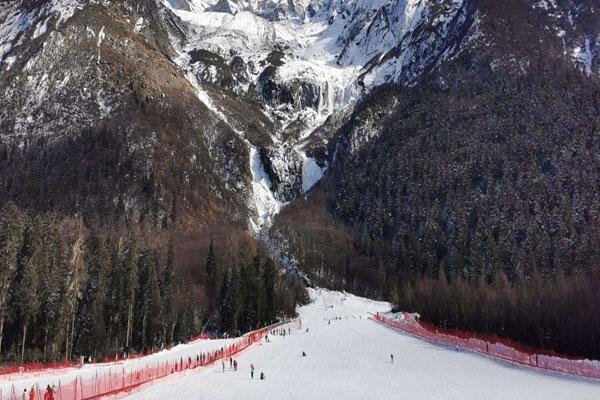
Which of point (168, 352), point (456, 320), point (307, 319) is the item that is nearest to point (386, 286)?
point (307, 319)

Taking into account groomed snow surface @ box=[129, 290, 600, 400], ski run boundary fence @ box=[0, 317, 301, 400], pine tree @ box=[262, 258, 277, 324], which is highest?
pine tree @ box=[262, 258, 277, 324]

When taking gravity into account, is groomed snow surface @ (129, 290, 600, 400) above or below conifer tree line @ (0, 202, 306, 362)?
below

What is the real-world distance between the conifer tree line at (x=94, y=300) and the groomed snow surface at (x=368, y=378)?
892 inches

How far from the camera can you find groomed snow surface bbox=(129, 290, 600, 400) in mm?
40719

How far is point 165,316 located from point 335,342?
3057cm

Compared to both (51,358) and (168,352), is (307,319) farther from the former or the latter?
(51,358)

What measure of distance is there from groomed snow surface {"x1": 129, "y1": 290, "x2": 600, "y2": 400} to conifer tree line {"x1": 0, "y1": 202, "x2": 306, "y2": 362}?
2267cm

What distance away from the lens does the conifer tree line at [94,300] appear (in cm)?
6944

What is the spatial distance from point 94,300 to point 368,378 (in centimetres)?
4651

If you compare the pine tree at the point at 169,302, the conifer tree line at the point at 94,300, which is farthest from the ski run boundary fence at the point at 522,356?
the pine tree at the point at 169,302

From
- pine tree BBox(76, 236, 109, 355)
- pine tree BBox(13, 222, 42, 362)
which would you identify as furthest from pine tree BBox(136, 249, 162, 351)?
pine tree BBox(13, 222, 42, 362)

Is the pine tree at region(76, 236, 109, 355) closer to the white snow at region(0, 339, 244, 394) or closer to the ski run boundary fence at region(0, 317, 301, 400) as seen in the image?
the white snow at region(0, 339, 244, 394)

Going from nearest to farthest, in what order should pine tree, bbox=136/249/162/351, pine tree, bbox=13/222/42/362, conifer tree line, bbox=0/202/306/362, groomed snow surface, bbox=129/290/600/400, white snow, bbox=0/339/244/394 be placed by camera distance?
1. groomed snow surface, bbox=129/290/600/400
2. white snow, bbox=0/339/244/394
3. pine tree, bbox=13/222/42/362
4. conifer tree line, bbox=0/202/306/362
5. pine tree, bbox=136/249/162/351

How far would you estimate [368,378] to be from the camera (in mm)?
50562
